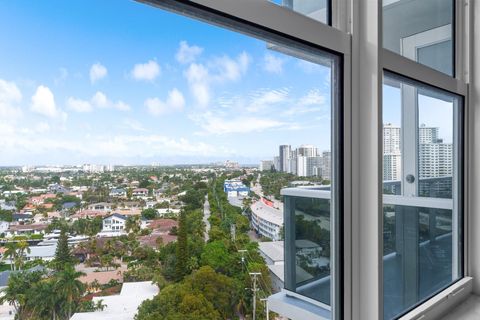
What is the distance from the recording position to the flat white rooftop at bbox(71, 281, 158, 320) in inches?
31.2

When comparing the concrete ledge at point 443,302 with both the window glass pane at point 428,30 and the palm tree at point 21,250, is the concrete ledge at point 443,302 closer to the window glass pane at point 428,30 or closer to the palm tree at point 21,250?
the window glass pane at point 428,30

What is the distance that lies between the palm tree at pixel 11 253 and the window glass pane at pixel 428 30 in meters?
1.86

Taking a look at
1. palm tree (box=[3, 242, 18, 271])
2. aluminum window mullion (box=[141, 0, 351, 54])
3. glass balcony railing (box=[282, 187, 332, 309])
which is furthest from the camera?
glass balcony railing (box=[282, 187, 332, 309])

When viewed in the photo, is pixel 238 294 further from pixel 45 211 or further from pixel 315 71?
pixel 315 71

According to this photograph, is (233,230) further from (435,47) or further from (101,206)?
(435,47)

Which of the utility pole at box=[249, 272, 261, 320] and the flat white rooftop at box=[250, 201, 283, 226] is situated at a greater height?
the flat white rooftop at box=[250, 201, 283, 226]

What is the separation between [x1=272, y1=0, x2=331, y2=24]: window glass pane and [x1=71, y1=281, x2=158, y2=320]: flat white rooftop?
105cm

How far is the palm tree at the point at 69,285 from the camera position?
0.73 meters

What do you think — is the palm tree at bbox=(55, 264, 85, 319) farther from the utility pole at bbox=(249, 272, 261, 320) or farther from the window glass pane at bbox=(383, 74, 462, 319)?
the window glass pane at bbox=(383, 74, 462, 319)

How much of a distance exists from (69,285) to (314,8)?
4.09 ft

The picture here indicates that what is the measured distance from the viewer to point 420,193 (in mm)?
2012

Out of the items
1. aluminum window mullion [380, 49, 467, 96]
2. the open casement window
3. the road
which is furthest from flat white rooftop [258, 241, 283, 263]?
the open casement window

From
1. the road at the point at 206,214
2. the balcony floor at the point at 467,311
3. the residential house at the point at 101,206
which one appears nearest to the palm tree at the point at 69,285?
the residential house at the point at 101,206

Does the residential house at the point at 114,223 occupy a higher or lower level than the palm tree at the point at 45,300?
higher
